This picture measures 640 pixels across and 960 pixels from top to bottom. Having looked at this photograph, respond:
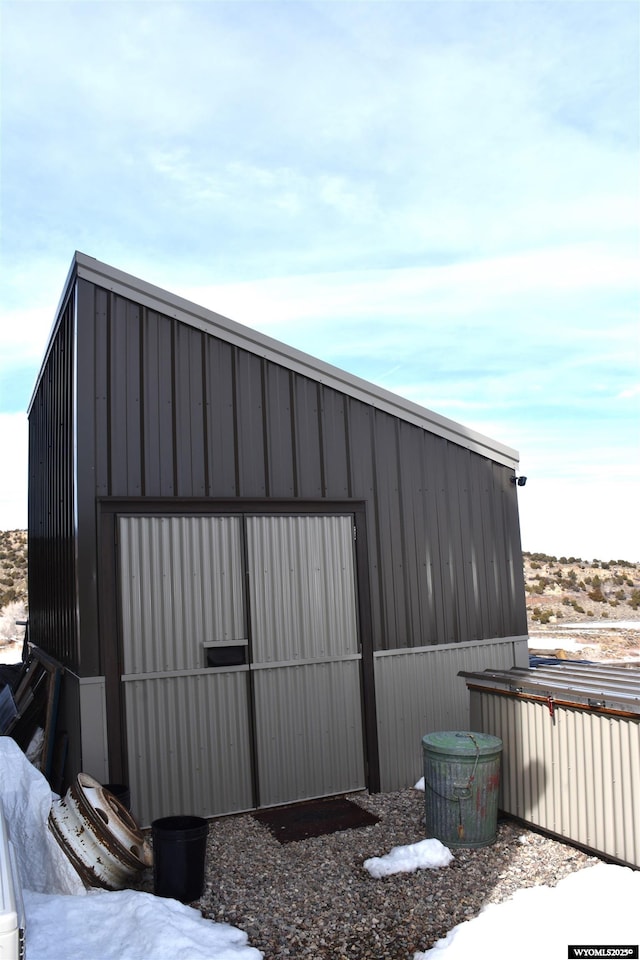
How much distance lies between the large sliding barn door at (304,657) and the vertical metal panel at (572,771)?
4.91ft

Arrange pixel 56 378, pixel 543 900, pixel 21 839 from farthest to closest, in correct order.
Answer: pixel 56 378
pixel 21 839
pixel 543 900

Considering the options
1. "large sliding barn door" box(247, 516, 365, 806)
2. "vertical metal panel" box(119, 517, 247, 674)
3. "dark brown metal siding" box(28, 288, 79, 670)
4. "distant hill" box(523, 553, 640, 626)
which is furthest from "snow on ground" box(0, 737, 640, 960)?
"distant hill" box(523, 553, 640, 626)

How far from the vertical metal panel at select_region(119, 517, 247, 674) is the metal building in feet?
0.06

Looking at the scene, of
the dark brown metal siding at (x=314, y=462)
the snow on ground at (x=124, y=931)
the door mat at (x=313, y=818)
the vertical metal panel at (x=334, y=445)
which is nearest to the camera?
the snow on ground at (x=124, y=931)

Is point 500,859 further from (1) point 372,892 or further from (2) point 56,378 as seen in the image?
(2) point 56,378

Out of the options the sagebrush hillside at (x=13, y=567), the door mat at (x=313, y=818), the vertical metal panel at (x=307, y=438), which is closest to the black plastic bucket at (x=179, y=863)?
→ the door mat at (x=313, y=818)

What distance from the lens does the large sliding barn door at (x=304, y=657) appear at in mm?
6945

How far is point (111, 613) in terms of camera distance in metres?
6.36

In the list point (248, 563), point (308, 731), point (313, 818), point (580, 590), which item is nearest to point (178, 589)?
point (248, 563)

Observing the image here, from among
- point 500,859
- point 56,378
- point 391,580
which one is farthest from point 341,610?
point 56,378

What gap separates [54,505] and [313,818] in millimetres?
4469

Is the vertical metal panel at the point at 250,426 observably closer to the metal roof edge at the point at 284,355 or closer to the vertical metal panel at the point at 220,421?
the vertical metal panel at the point at 220,421

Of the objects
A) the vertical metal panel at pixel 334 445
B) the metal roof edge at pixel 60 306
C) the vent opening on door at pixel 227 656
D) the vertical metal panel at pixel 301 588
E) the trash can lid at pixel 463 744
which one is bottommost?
the trash can lid at pixel 463 744

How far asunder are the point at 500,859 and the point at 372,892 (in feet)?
3.67
